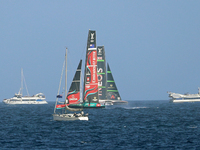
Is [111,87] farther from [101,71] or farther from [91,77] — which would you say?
[91,77]

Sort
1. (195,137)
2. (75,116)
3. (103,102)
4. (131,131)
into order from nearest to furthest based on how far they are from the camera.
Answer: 1. (195,137)
2. (131,131)
3. (75,116)
4. (103,102)

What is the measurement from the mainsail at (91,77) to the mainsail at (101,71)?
2805cm

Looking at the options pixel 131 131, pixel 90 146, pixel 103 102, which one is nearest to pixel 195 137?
pixel 131 131

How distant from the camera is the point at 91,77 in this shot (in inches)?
3819

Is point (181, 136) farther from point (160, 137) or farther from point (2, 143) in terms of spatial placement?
point (2, 143)

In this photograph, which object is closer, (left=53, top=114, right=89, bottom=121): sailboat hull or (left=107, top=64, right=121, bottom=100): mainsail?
(left=53, top=114, right=89, bottom=121): sailboat hull

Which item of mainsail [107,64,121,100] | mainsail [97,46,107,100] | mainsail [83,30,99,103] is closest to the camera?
mainsail [83,30,99,103]

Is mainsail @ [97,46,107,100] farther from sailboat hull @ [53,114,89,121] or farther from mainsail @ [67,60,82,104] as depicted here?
sailboat hull @ [53,114,89,121]

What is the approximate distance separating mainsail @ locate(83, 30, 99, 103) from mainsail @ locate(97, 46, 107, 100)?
92.0 ft

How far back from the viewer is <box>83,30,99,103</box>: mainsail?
318 ft

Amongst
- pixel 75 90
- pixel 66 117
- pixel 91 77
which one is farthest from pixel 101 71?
pixel 66 117

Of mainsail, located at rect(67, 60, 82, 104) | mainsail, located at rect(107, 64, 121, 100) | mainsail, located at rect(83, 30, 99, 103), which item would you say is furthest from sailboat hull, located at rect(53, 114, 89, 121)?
mainsail, located at rect(107, 64, 121, 100)

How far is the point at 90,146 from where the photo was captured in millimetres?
38531

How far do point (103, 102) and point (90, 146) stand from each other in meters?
88.3
